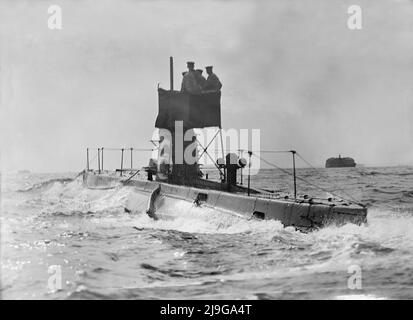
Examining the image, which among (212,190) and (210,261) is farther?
(212,190)

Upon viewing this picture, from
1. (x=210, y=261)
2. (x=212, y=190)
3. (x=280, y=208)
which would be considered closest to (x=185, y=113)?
(x=212, y=190)

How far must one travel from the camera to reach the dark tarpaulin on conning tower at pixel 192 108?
2614 centimetres

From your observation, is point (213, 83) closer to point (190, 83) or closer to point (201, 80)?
point (201, 80)

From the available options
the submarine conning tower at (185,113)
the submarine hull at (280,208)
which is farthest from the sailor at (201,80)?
the submarine hull at (280,208)

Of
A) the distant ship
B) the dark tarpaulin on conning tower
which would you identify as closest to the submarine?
the dark tarpaulin on conning tower

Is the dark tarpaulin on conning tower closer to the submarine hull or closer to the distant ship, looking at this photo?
the submarine hull

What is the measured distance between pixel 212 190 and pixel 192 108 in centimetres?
763

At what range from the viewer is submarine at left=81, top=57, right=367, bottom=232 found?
1330 cm

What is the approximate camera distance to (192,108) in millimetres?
26188

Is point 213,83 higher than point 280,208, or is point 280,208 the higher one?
point 213,83

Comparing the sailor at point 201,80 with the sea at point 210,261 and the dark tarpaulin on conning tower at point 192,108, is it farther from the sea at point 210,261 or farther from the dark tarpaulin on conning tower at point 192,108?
the sea at point 210,261

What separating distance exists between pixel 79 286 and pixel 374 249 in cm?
664
